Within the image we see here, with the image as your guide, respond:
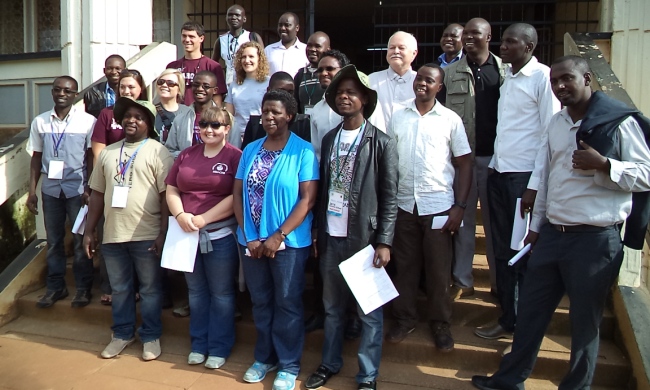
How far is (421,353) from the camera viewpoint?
13.0ft

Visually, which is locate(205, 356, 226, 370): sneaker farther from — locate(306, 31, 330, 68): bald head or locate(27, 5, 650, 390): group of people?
locate(306, 31, 330, 68): bald head

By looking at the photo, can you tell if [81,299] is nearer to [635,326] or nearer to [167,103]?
[167,103]

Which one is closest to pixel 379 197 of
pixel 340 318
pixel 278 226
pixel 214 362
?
pixel 278 226

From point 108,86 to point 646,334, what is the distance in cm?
493

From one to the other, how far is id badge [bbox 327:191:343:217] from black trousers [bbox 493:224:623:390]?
1.21 meters

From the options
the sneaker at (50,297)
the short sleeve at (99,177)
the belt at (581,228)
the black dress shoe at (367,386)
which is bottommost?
the black dress shoe at (367,386)

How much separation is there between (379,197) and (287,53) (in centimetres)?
251

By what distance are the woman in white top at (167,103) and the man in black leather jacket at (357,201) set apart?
1710 millimetres

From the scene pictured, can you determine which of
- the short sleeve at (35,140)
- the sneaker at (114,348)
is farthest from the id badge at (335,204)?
the short sleeve at (35,140)

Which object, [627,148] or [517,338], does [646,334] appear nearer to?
[517,338]

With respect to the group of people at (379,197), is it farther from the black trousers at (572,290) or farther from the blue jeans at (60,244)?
the blue jeans at (60,244)

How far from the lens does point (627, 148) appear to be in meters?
2.93

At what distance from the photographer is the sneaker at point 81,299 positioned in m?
4.88

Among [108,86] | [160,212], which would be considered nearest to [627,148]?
[160,212]
